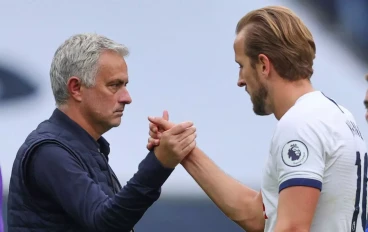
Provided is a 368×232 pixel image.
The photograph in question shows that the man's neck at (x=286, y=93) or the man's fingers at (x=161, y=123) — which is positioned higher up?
the man's neck at (x=286, y=93)

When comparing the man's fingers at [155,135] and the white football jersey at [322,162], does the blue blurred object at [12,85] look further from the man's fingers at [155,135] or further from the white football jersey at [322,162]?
the white football jersey at [322,162]

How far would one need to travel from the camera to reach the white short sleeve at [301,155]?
1.94 m

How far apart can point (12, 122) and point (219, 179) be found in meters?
1.62

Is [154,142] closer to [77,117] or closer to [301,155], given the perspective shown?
[77,117]

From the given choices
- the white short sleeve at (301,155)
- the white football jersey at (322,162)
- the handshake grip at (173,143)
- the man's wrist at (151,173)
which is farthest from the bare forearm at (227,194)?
the white short sleeve at (301,155)

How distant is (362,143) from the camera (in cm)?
211

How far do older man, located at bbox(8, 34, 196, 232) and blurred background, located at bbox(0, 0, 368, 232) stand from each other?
1.35m

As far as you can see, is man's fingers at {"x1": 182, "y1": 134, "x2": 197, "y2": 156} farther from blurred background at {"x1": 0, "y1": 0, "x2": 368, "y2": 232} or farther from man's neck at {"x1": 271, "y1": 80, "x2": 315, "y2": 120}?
blurred background at {"x1": 0, "y1": 0, "x2": 368, "y2": 232}

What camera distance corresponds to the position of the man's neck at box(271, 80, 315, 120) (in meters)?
2.10

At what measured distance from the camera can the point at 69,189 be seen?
7.10 feet

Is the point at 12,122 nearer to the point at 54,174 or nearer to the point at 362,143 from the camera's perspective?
the point at 54,174

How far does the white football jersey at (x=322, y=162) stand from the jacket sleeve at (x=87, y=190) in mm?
309

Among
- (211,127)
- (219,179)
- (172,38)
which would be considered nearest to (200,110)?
(211,127)

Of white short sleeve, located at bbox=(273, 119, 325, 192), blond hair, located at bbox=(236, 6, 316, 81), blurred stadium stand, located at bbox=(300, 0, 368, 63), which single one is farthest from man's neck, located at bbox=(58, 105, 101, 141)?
blurred stadium stand, located at bbox=(300, 0, 368, 63)
